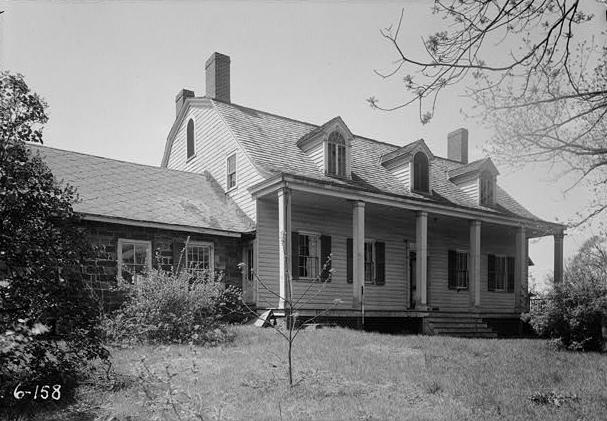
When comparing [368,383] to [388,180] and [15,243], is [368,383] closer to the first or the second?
[15,243]

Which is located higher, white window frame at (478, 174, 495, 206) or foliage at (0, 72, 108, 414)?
white window frame at (478, 174, 495, 206)

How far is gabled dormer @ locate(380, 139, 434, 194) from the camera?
2084 cm

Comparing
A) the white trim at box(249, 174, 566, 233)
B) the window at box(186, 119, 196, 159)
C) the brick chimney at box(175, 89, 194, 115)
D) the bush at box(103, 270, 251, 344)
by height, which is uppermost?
the brick chimney at box(175, 89, 194, 115)

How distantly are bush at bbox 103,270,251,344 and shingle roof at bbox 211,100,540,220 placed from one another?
503cm

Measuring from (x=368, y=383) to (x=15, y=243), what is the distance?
5264 mm

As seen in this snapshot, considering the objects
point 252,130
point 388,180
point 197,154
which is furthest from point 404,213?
point 197,154

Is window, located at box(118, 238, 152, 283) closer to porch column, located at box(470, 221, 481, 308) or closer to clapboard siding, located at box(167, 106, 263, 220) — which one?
clapboard siding, located at box(167, 106, 263, 220)

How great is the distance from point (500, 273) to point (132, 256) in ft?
53.6

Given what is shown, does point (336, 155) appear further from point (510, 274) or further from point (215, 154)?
point (510, 274)

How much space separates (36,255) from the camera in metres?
7.55

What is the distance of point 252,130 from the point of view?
19.5 meters

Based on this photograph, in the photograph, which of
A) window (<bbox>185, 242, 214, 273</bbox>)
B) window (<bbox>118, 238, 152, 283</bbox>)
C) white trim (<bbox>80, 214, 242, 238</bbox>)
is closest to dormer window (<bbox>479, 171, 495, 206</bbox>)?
white trim (<bbox>80, 214, 242, 238</bbox>)

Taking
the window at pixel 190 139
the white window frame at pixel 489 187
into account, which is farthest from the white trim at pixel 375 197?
the window at pixel 190 139

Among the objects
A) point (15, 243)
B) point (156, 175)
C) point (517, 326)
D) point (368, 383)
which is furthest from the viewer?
point (517, 326)
